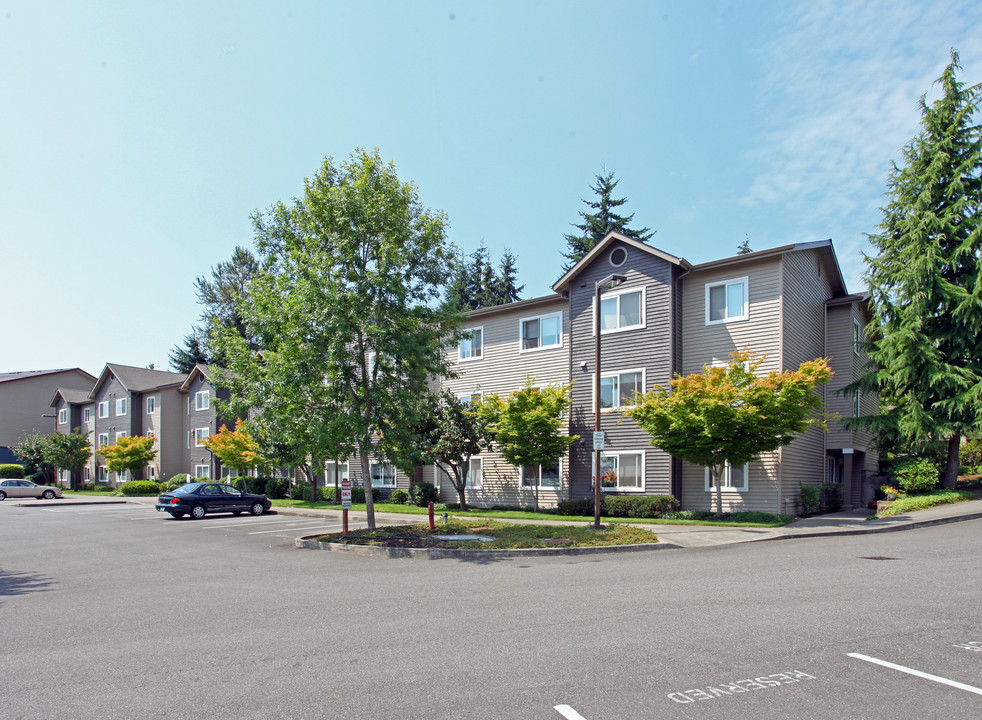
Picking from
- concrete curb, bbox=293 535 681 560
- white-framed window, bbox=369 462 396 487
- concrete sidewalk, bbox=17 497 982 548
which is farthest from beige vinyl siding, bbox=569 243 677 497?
white-framed window, bbox=369 462 396 487

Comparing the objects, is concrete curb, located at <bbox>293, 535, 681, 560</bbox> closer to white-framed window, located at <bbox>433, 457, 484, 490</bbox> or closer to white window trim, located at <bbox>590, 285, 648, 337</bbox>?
white window trim, located at <bbox>590, 285, 648, 337</bbox>

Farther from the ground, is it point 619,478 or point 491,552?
Answer: point 619,478

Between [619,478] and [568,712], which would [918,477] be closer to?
[619,478]

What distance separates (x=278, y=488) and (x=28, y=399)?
4514cm

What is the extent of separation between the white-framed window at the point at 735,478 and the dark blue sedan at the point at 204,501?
65.2 feet

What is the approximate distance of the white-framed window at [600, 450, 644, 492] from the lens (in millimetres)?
25297

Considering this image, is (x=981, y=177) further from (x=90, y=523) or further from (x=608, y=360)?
(x=90, y=523)

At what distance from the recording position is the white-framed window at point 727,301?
79.0 feet

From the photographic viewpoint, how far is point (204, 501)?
28109mm

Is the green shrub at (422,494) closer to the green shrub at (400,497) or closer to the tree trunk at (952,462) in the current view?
the green shrub at (400,497)

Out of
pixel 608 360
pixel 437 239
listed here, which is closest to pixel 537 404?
pixel 608 360

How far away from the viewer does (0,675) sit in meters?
6.48

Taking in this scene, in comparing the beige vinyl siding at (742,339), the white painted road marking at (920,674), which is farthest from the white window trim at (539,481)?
the white painted road marking at (920,674)

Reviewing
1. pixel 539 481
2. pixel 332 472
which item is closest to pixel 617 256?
pixel 539 481
